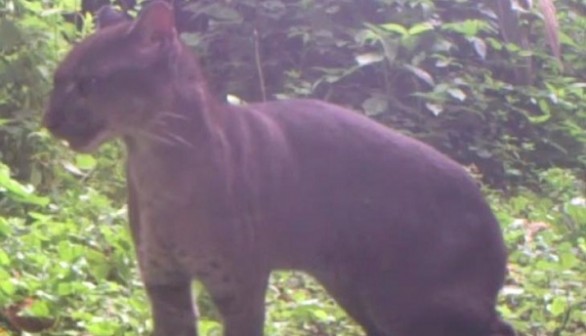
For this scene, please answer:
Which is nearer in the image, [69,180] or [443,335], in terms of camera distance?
[443,335]

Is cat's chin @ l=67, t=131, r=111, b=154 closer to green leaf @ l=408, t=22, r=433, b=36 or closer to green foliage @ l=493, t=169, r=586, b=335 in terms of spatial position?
A: green foliage @ l=493, t=169, r=586, b=335

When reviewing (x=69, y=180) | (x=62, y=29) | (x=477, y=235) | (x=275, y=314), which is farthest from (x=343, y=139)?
(x=62, y=29)

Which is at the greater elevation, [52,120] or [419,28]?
[52,120]

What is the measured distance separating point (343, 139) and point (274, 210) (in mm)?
300

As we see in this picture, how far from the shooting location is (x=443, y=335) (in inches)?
141

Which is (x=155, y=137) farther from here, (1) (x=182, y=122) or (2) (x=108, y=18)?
(2) (x=108, y=18)

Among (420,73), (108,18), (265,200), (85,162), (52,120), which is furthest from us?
(420,73)

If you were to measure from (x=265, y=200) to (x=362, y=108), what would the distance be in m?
2.86

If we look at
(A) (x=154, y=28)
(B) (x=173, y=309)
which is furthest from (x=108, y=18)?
(B) (x=173, y=309)

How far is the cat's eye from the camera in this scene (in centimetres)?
329

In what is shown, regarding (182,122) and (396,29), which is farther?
(396,29)

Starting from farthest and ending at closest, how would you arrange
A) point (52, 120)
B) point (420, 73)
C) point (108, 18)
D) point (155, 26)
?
→ point (420, 73) < point (108, 18) < point (155, 26) < point (52, 120)

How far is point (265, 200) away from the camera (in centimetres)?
349

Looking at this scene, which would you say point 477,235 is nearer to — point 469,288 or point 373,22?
point 469,288
